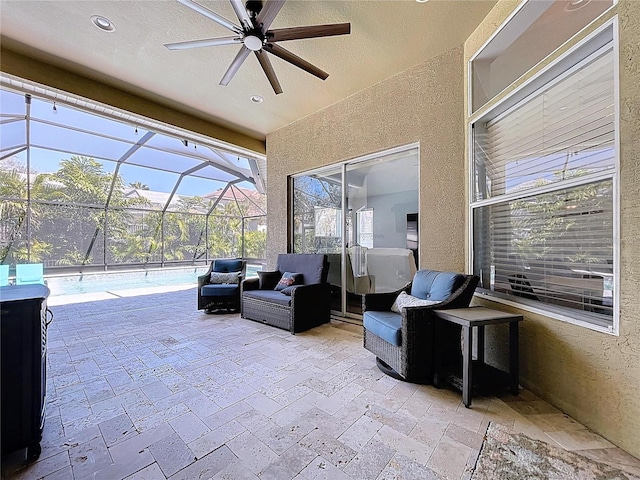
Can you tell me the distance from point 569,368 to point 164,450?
103 inches

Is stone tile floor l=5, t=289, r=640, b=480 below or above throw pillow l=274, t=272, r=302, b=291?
below

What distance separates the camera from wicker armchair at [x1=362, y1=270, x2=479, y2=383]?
2.27 meters

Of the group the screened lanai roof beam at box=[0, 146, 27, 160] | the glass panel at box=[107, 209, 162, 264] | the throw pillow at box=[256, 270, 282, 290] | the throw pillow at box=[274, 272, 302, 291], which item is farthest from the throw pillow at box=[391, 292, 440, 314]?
the glass panel at box=[107, 209, 162, 264]

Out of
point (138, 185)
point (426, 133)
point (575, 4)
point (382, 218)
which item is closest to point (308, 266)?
point (382, 218)

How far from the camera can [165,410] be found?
6.48ft

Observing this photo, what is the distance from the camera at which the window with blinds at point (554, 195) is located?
180 cm

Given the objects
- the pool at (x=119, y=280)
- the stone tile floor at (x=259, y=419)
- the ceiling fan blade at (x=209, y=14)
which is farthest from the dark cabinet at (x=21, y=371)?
the pool at (x=119, y=280)

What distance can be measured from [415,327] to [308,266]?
2332mm

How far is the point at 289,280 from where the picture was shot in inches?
168

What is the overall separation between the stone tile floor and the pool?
401 cm

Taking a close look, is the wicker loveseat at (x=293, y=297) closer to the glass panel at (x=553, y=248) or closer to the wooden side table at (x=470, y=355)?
the wooden side table at (x=470, y=355)

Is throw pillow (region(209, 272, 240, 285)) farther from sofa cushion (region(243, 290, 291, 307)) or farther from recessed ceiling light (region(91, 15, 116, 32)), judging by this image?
recessed ceiling light (region(91, 15, 116, 32))

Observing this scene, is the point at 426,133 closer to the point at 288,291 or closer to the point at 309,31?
the point at 309,31

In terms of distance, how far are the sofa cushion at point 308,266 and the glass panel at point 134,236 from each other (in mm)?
6349
